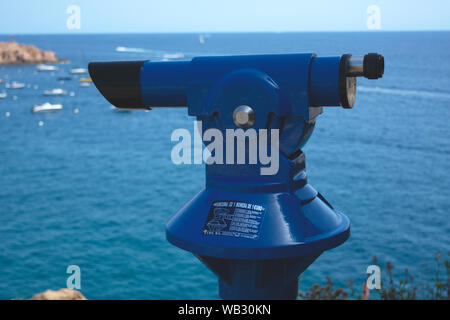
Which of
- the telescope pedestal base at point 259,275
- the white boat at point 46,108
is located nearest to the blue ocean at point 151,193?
the white boat at point 46,108

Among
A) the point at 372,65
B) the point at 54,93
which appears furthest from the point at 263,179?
the point at 54,93

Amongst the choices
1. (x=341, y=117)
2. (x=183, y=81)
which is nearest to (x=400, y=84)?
(x=341, y=117)

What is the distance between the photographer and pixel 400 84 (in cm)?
7894

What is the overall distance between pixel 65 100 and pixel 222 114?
74.1 meters

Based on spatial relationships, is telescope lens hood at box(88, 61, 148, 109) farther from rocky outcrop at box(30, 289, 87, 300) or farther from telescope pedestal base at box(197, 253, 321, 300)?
rocky outcrop at box(30, 289, 87, 300)

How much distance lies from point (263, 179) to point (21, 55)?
129002 mm

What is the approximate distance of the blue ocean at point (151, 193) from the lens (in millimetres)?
26844

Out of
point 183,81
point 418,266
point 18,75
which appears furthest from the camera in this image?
point 18,75

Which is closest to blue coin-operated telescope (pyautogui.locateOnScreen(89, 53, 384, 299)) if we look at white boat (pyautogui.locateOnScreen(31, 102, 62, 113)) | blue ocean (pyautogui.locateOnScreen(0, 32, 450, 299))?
blue ocean (pyautogui.locateOnScreen(0, 32, 450, 299))

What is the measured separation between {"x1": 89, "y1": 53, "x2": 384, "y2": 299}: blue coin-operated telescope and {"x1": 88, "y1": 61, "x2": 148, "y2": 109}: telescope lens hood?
208mm

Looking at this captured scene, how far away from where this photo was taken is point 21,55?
12106cm

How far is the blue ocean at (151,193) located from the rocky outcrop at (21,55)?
57.5 metres

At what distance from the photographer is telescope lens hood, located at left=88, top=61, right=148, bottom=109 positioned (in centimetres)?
188

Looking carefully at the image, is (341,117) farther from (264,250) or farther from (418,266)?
(264,250)
